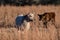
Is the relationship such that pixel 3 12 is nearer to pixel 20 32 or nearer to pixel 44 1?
pixel 20 32

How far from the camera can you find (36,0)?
34250 mm

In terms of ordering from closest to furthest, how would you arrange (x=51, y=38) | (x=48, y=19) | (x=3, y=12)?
(x=51, y=38) < (x=48, y=19) < (x=3, y=12)

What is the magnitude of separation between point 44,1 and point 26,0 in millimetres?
2764

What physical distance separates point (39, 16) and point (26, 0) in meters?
22.6

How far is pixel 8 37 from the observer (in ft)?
23.5

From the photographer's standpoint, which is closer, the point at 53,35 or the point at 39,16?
the point at 53,35

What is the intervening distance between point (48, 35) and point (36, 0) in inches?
1073

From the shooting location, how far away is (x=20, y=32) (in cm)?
733

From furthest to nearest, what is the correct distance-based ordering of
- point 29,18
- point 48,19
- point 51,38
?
1. point 48,19
2. point 29,18
3. point 51,38

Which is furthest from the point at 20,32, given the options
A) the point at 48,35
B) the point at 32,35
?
the point at 48,35

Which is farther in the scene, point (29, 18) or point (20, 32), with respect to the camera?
point (29, 18)

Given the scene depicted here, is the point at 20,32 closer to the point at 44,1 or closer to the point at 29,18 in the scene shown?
the point at 29,18

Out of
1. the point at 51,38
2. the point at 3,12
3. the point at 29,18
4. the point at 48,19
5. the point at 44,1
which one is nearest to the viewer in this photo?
the point at 51,38

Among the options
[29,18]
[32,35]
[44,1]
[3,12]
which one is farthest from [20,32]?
[44,1]
